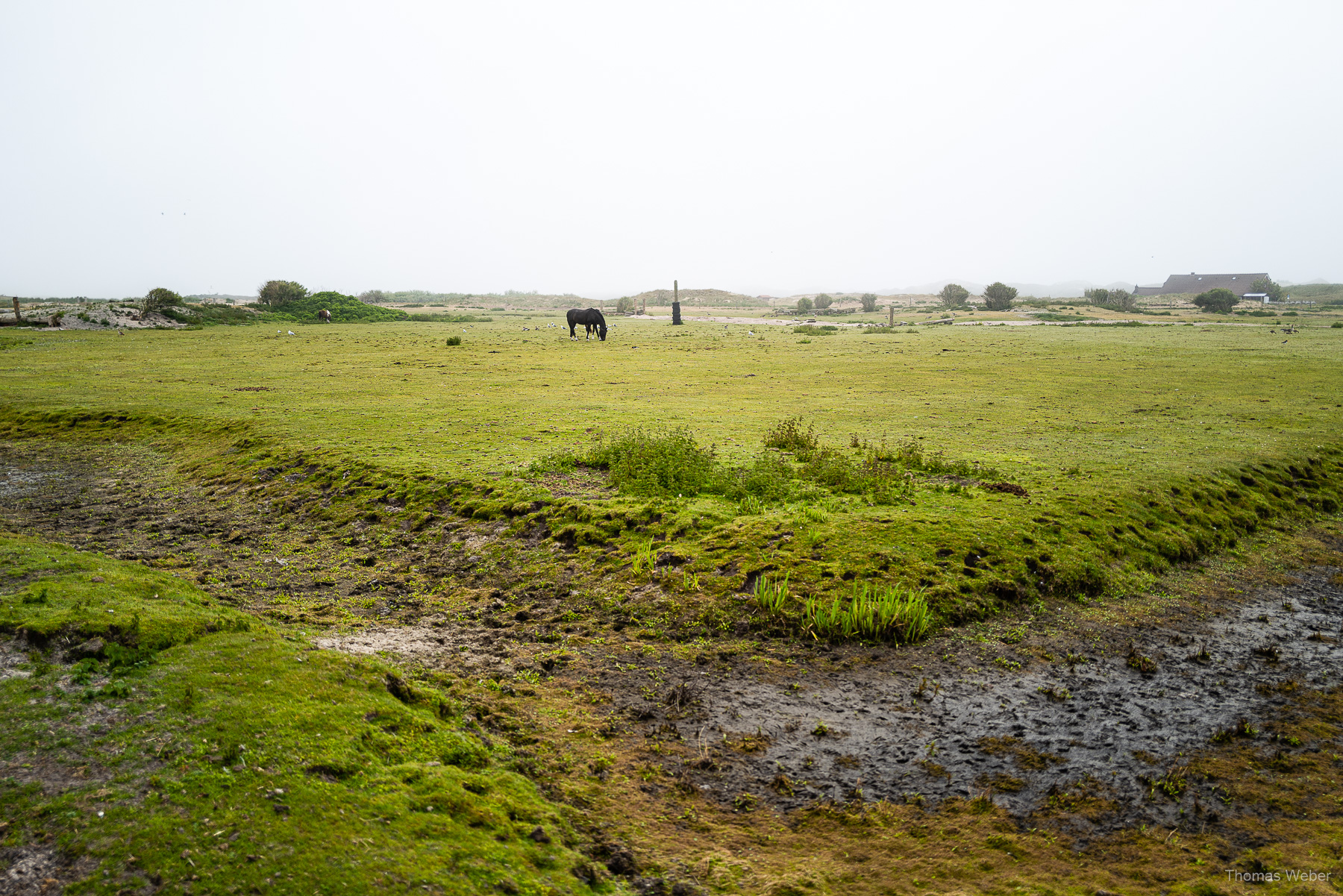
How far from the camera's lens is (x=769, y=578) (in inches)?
350

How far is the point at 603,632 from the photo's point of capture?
8.21 metres

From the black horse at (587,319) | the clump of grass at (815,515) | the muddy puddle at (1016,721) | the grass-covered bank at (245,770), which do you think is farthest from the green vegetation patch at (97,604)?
the black horse at (587,319)

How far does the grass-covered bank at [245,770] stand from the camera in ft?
13.2

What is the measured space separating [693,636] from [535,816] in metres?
3.40

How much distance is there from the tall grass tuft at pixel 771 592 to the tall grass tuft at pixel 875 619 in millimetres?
312

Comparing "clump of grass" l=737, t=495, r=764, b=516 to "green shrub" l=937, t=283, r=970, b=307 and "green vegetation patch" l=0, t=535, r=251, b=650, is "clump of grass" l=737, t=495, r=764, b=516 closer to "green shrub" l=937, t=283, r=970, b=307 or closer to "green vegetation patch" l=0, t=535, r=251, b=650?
"green vegetation patch" l=0, t=535, r=251, b=650

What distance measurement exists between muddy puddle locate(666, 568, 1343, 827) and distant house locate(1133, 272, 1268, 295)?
128m

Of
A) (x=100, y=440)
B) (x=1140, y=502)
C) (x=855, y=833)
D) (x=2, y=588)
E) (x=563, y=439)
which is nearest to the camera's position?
(x=855, y=833)

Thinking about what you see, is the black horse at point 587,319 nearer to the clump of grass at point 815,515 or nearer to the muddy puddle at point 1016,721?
the clump of grass at point 815,515

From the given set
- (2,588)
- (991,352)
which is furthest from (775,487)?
(991,352)

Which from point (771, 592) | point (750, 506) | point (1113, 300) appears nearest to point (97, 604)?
point (771, 592)

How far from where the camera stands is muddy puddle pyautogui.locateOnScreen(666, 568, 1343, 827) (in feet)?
19.0

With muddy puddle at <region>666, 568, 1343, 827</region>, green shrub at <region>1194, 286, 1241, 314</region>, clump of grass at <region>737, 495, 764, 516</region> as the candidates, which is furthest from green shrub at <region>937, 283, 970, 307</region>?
muddy puddle at <region>666, 568, 1343, 827</region>

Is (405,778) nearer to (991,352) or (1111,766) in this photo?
(1111,766)
